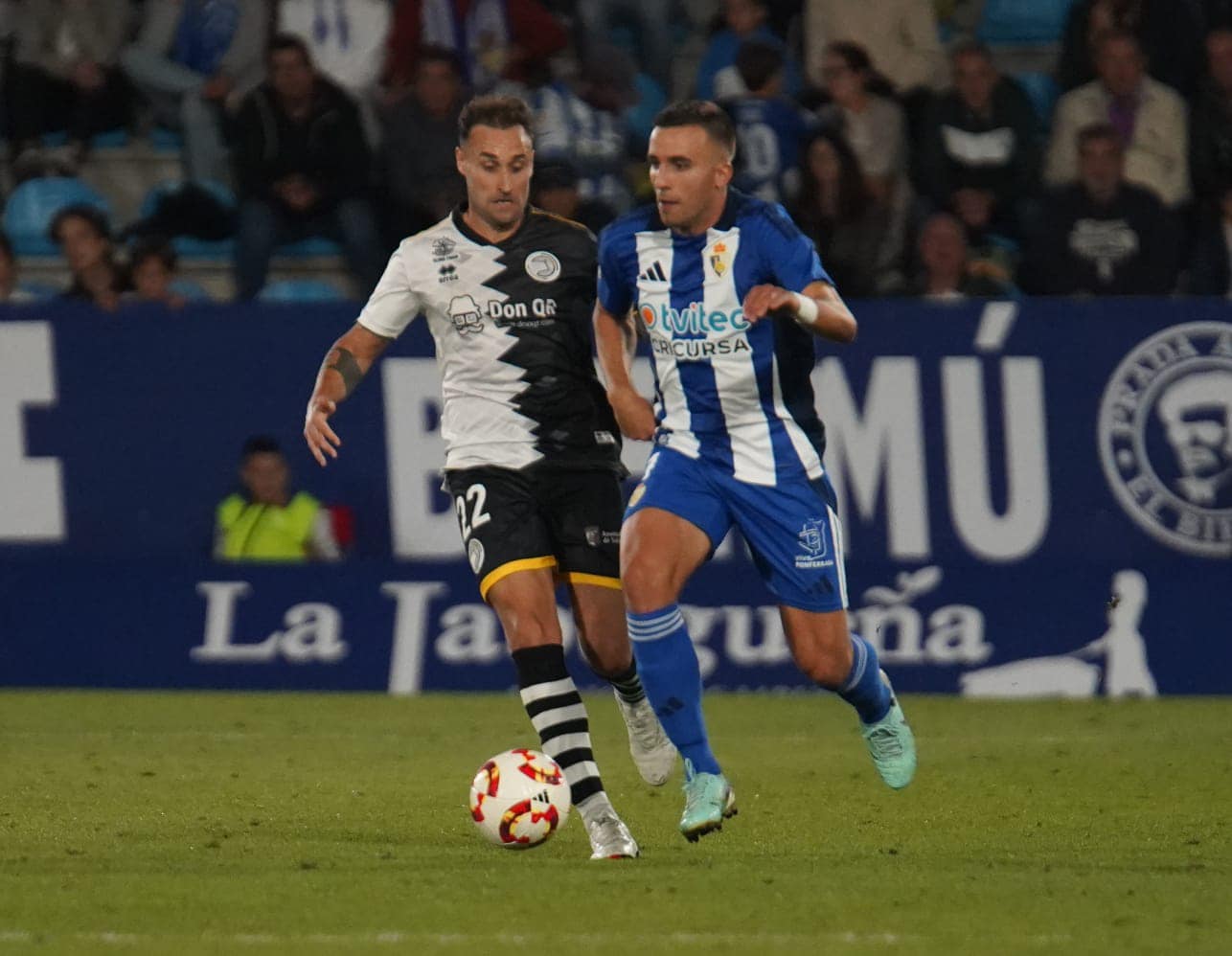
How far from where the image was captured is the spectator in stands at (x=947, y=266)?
1311 cm

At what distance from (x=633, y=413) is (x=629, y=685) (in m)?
1.06

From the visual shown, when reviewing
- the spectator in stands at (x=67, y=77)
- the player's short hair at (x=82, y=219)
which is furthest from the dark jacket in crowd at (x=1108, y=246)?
the spectator in stands at (x=67, y=77)

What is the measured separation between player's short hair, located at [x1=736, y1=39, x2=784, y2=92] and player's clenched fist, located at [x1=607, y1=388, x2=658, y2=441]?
6859 mm

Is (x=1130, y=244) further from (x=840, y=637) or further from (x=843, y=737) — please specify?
(x=840, y=637)

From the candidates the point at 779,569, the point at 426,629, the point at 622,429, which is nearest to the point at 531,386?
the point at 622,429

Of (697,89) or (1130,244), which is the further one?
(697,89)

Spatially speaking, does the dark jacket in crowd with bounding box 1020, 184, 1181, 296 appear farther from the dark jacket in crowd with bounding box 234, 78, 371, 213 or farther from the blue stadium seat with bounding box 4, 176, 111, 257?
the blue stadium seat with bounding box 4, 176, 111, 257

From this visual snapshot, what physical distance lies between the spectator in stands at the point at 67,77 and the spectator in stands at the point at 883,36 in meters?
4.33

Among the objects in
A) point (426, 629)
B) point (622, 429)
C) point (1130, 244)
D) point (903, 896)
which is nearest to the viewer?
point (903, 896)

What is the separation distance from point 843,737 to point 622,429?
3.74 metres

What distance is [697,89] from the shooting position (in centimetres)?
1476

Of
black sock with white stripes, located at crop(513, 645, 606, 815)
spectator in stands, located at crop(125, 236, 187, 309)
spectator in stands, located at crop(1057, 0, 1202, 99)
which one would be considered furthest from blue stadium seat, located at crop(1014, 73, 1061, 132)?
black sock with white stripes, located at crop(513, 645, 606, 815)

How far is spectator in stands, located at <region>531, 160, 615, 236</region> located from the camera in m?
12.8

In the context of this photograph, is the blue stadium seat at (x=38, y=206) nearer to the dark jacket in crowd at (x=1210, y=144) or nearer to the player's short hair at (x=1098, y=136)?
the player's short hair at (x=1098, y=136)
